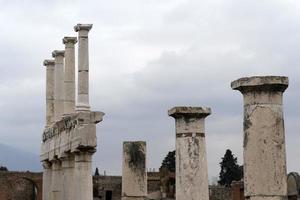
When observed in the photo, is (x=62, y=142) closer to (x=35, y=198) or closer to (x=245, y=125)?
(x=245, y=125)

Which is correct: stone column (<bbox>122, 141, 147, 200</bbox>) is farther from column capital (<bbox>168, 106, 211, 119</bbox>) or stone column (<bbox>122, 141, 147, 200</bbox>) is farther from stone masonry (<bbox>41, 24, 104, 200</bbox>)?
column capital (<bbox>168, 106, 211, 119</bbox>)

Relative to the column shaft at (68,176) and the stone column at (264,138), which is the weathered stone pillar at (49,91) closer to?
the column shaft at (68,176)

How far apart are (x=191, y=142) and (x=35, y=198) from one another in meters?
47.1

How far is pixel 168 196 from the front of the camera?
55844 millimetres

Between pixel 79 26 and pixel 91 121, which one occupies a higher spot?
pixel 79 26

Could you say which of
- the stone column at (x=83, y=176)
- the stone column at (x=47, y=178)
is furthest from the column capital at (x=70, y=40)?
the stone column at (x=83, y=176)

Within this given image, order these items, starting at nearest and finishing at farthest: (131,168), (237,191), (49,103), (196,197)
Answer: (196,197) → (131,168) → (49,103) → (237,191)

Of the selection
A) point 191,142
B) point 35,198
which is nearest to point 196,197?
point 191,142

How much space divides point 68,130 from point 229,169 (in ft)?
160

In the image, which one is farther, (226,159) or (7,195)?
(226,159)

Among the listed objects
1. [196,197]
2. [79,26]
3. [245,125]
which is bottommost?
[196,197]

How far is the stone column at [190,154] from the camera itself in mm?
15305

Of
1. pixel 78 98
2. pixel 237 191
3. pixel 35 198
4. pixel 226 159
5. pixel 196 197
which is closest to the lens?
pixel 196 197

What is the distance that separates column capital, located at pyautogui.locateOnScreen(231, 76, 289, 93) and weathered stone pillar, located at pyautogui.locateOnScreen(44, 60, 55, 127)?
53.2ft
